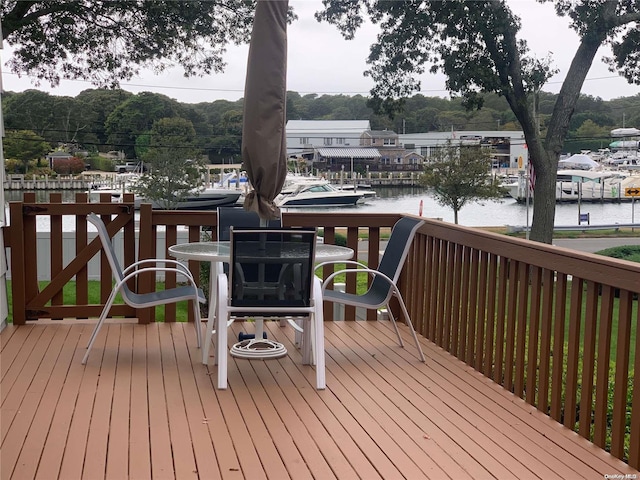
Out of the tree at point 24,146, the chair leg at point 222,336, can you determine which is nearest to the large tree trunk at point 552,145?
the tree at point 24,146

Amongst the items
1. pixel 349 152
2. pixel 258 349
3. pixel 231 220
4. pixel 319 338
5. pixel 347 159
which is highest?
pixel 349 152

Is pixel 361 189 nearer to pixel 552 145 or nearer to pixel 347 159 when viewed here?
pixel 347 159

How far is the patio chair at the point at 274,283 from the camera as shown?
3.73m

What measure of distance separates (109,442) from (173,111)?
1153cm

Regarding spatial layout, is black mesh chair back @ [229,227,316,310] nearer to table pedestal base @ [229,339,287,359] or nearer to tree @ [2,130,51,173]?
table pedestal base @ [229,339,287,359]

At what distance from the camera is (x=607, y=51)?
15625mm

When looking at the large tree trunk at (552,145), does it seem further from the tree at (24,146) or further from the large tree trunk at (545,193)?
the tree at (24,146)

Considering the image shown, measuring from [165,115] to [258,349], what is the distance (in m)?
10.3

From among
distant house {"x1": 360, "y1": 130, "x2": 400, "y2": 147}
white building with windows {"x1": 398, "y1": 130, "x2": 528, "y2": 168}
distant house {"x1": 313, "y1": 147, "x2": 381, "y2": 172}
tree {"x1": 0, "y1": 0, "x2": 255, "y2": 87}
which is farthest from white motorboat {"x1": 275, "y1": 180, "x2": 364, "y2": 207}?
tree {"x1": 0, "y1": 0, "x2": 255, "y2": 87}

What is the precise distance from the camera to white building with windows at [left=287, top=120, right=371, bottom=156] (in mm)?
13312

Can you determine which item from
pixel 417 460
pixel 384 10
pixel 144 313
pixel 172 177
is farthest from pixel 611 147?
pixel 417 460

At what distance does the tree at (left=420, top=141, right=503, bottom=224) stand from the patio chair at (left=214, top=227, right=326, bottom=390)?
2170 cm

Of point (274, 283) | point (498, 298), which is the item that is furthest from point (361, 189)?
point (274, 283)

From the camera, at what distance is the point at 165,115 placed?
14000 mm
